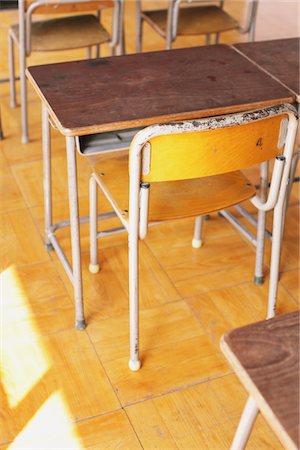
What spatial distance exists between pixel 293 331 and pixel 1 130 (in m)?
2.37

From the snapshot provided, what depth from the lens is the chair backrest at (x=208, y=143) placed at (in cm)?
152

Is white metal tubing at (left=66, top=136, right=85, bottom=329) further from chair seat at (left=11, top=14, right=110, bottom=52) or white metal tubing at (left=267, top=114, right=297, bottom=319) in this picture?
chair seat at (left=11, top=14, right=110, bottom=52)

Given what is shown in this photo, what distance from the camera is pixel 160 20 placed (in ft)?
11.0

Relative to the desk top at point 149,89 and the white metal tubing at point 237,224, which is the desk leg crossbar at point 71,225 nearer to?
the desk top at point 149,89

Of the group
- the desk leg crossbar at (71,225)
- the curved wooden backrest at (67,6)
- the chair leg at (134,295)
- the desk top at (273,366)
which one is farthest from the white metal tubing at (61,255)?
the desk top at (273,366)

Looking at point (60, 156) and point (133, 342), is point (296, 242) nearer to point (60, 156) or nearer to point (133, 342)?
point (133, 342)

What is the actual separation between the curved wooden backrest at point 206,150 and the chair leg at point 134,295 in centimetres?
20

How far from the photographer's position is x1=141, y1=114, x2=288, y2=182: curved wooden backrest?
60.7 inches

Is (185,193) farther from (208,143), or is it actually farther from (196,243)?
(196,243)

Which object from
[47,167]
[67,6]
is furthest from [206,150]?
[67,6]

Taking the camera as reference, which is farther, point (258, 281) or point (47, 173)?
point (258, 281)

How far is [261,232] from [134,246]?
0.62 metres

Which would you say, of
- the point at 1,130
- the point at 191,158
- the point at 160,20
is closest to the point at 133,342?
the point at 191,158

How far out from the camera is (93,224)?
7.25 ft
